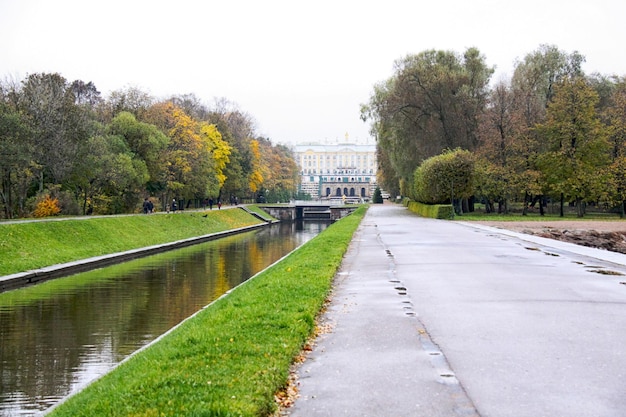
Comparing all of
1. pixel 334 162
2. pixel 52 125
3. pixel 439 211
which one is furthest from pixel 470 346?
pixel 334 162

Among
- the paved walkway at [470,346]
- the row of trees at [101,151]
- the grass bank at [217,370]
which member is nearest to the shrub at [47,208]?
the row of trees at [101,151]

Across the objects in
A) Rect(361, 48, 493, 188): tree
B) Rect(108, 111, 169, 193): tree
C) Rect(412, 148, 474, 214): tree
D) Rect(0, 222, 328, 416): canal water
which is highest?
Rect(361, 48, 493, 188): tree

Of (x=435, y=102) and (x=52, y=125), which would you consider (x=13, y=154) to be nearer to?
(x=52, y=125)

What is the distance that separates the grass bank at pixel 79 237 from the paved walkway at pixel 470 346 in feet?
48.0

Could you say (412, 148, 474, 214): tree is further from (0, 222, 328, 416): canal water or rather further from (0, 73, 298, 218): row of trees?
(0, 222, 328, 416): canal water

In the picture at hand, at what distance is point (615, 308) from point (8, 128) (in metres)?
32.0

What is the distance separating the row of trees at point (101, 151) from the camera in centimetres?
3805

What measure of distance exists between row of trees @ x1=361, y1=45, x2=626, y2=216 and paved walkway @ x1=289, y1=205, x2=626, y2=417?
3704 centimetres

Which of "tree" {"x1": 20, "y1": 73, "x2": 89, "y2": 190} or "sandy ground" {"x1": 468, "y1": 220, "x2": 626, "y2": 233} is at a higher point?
"tree" {"x1": 20, "y1": 73, "x2": 89, "y2": 190}

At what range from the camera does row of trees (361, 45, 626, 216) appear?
5216cm

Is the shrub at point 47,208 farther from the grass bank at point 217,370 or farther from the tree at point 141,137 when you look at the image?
→ the grass bank at point 217,370

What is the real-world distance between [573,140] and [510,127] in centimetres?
515

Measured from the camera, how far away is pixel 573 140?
176 ft

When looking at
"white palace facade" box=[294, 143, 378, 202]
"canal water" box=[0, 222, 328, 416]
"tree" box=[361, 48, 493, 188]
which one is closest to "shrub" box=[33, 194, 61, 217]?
"canal water" box=[0, 222, 328, 416]
